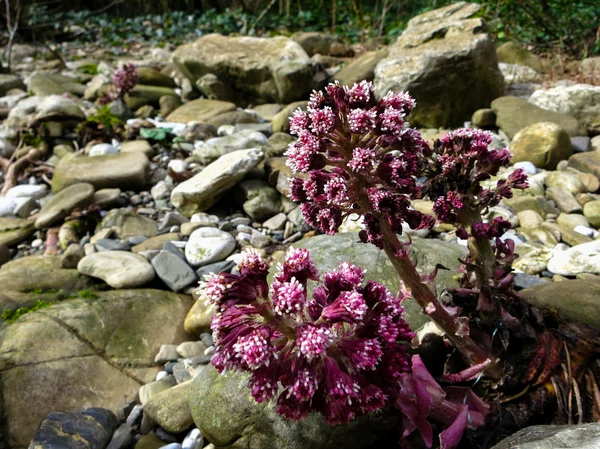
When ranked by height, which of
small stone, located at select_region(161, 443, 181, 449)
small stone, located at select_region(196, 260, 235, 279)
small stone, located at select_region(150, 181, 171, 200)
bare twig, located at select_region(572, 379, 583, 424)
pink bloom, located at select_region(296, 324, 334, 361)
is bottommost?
small stone, located at select_region(150, 181, 171, 200)

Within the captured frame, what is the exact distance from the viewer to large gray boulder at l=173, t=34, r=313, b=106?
28.7 feet

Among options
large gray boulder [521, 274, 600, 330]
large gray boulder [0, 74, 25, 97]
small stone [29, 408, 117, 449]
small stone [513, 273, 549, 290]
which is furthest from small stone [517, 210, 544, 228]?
large gray boulder [0, 74, 25, 97]

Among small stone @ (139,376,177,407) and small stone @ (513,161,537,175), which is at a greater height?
small stone @ (513,161,537,175)

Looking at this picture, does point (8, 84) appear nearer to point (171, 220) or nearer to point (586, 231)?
point (171, 220)

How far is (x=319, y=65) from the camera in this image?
32.8ft

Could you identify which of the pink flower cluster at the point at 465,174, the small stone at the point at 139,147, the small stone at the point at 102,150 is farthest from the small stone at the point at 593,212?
the small stone at the point at 102,150

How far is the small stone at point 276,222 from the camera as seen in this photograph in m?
5.18

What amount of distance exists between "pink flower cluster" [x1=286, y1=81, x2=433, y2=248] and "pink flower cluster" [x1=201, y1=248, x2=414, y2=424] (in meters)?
0.28

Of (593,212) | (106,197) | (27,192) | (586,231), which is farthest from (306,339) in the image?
(27,192)

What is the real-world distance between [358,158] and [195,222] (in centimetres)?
365

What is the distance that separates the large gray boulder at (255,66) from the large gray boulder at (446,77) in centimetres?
192

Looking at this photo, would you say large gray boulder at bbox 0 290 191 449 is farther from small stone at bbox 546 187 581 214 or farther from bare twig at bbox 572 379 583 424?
small stone at bbox 546 187 581 214

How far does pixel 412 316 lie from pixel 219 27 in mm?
15911

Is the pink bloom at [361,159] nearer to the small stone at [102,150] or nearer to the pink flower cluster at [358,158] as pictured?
the pink flower cluster at [358,158]
